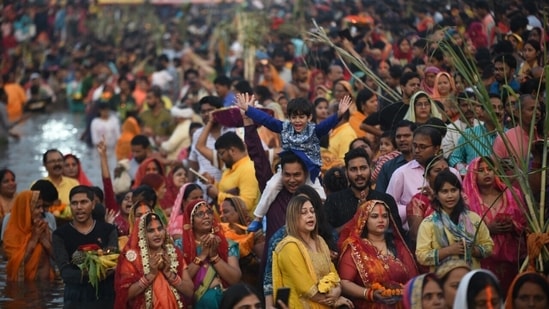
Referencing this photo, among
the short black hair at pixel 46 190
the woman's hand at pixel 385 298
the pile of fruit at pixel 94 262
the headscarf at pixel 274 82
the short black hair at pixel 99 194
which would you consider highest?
the headscarf at pixel 274 82

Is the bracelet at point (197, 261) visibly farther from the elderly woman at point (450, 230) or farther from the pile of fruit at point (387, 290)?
the elderly woman at point (450, 230)

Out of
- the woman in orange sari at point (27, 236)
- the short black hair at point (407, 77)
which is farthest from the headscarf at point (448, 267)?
the woman in orange sari at point (27, 236)

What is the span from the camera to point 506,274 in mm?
10516

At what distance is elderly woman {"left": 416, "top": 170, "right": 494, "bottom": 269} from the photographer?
32.3 feet

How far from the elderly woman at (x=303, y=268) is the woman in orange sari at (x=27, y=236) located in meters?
4.03

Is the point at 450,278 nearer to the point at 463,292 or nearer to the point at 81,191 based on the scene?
the point at 463,292

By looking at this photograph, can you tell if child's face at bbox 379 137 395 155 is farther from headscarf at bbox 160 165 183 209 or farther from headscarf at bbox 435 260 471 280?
headscarf at bbox 435 260 471 280

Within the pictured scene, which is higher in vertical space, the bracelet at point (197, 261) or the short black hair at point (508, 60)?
the short black hair at point (508, 60)

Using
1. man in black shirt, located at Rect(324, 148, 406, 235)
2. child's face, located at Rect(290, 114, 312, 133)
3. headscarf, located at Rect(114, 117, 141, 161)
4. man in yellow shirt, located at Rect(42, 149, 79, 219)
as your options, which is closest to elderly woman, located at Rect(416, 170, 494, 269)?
man in black shirt, located at Rect(324, 148, 406, 235)

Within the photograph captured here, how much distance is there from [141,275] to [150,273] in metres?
0.07

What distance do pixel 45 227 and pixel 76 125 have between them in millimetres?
16708

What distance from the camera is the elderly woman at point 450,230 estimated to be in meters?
9.84

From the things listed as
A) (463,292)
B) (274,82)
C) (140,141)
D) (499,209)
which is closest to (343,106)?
(499,209)

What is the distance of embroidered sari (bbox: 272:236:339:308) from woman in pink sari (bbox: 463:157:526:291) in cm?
130
